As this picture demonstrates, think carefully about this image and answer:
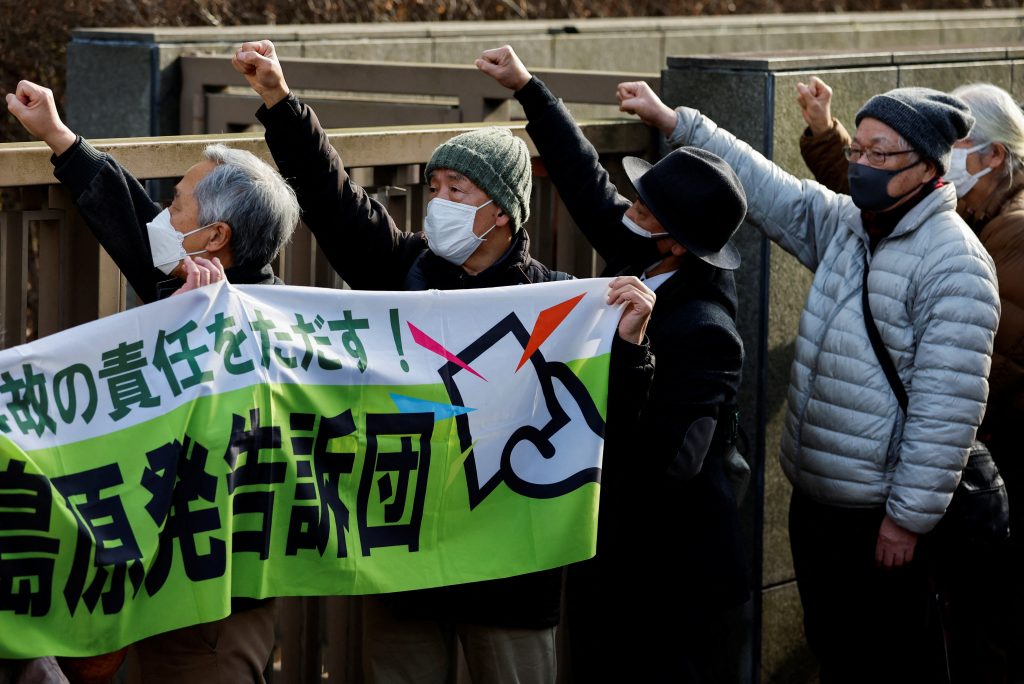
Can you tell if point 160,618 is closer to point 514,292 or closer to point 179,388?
point 179,388

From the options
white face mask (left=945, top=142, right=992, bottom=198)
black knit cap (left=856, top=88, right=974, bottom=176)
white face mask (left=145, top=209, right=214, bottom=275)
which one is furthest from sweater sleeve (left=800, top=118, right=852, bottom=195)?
white face mask (left=145, top=209, right=214, bottom=275)

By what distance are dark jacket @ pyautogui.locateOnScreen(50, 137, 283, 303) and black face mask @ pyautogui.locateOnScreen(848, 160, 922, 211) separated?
1.92 meters

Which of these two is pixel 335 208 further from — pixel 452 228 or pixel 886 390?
pixel 886 390

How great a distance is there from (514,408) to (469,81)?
9.93 feet

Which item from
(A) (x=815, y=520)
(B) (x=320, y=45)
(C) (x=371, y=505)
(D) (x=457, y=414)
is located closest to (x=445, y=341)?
(D) (x=457, y=414)

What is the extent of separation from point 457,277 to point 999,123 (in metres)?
2.12

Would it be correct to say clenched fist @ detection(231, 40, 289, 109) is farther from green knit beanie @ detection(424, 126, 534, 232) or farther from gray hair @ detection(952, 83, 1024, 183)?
gray hair @ detection(952, 83, 1024, 183)

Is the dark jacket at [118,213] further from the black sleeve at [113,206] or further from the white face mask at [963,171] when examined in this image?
the white face mask at [963,171]

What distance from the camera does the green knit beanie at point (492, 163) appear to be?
4.07m

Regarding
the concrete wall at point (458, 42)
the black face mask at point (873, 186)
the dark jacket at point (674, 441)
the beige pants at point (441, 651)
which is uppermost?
the concrete wall at point (458, 42)

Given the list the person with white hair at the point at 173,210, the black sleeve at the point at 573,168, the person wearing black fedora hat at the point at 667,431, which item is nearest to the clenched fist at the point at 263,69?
the person with white hair at the point at 173,210

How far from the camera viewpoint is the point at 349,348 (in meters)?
3.87

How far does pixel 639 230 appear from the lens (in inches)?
173

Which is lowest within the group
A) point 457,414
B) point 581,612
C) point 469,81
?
point 581,612
